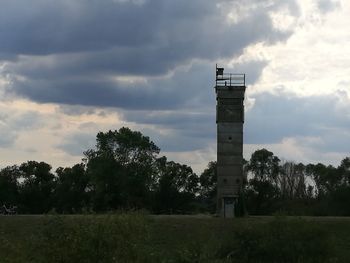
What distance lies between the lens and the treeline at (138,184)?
94.7m

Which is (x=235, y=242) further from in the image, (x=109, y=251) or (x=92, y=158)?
(x=92, y=158)

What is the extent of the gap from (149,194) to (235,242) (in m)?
61.2

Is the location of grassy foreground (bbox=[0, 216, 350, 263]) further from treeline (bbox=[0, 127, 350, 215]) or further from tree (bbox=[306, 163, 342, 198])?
tree (bbox=[306, 163, 342, 198])

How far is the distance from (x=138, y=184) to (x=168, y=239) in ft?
176

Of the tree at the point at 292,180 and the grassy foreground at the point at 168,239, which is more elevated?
A: the tree at the point at 292,180

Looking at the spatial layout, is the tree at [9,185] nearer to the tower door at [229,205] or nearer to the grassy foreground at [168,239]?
the tower door at [229,205]

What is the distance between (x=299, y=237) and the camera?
34.8 metres

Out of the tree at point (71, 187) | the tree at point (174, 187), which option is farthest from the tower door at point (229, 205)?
the tree at point (71, 187)

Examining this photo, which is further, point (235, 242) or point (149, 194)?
point (149, 194)

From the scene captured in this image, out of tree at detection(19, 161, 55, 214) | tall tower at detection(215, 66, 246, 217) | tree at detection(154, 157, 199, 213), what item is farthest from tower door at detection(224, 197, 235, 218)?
tree at detection(19, 161, 55, 214)

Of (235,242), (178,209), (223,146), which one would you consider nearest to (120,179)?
(178,209)

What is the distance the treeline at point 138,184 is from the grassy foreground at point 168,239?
41.2 meters

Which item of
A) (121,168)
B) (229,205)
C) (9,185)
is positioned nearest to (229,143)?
(229,205)

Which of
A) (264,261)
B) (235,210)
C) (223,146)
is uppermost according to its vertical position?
(223,146)
